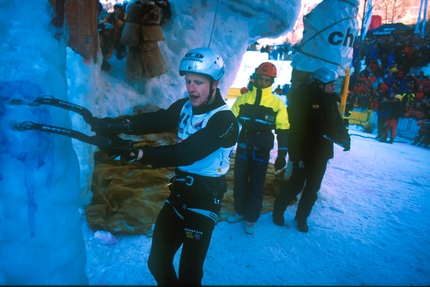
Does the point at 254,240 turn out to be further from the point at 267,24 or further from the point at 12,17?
the point at 267,24

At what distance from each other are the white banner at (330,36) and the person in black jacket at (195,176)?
10.1ft

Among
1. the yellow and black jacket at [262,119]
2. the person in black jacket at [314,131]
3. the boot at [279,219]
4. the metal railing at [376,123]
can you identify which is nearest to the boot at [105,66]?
the yellow and black jacket at [262,119]

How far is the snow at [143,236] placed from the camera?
1354 mm

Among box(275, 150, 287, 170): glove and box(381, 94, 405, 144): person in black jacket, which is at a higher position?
box(381, 94, 405, 144): person in black jacket

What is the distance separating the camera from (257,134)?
10.8 ft

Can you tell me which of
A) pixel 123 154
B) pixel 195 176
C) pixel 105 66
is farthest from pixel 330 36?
pixel 105 66

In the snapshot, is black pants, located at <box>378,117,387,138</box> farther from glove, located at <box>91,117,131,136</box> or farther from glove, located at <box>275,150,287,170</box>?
glove, located at <box>91,117,131,136</box>

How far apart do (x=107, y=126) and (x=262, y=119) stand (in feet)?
7.06

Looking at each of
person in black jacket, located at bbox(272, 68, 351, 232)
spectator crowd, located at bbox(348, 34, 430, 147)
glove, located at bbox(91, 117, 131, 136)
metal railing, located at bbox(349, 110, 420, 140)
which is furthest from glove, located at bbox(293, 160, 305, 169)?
spectator crowd, located at bbox(348, 34, 430, 147)

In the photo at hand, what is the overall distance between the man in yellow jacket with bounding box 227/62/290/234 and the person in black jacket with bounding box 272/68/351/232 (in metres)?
0.18

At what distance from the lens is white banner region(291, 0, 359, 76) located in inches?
163

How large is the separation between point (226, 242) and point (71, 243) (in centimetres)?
200

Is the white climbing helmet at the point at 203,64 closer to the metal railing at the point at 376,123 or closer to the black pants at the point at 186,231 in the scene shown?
the black pants at the point at 186,231

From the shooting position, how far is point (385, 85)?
14289mm
